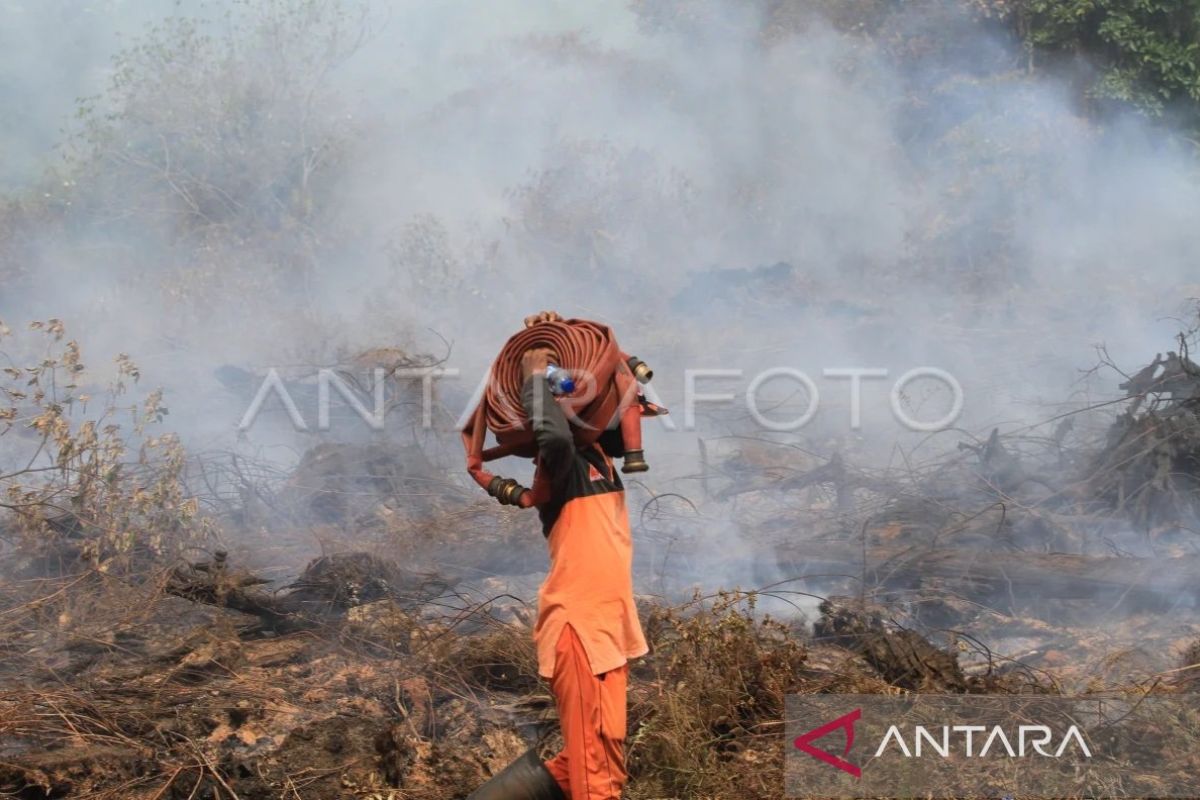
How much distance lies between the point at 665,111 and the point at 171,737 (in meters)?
10.5

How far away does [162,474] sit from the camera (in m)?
6.70

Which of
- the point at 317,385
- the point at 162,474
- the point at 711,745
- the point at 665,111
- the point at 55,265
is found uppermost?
the point at 665,111

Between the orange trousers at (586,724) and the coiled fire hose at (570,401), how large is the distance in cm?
49

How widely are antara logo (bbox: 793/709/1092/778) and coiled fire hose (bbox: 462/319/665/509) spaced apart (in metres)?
1.35

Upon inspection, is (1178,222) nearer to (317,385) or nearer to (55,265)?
(317,385)

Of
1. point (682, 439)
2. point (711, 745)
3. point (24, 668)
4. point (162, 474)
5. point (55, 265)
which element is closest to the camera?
point (711, 745)

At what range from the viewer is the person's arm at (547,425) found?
3477 millimetres

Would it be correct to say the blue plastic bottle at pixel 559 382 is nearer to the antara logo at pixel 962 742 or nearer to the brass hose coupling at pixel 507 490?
the brass hose coupling at pixel 507 490

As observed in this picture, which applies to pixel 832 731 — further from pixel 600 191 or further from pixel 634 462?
pixel 600 191

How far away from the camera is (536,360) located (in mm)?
3705

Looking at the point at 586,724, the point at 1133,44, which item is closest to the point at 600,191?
the point at 1133,44

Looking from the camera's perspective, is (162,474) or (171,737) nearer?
(171,737)

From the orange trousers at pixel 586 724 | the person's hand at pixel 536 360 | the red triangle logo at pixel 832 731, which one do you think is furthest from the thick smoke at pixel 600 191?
the orange trousers at pixel 586 724

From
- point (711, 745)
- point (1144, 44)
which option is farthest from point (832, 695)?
point (1144, 44)
